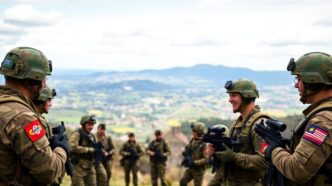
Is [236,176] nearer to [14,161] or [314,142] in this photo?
[314,142]

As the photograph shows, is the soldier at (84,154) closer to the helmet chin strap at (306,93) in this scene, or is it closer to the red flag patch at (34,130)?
the red flag patch at (34,130)

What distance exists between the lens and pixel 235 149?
576 cm

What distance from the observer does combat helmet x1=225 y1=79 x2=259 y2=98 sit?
6141 mm

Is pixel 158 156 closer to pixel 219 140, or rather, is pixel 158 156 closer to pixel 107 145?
pixel 107 145

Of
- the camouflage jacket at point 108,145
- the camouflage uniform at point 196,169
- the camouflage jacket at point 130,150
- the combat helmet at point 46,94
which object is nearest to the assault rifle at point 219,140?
the combat helmet at point 46,94

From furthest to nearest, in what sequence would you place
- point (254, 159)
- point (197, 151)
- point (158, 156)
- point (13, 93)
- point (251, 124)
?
point (158, 156)
point (197, 151)
point (251, 124)
point (254, 159)
point (13, 93)

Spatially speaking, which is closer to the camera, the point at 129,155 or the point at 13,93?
the point at 13,93

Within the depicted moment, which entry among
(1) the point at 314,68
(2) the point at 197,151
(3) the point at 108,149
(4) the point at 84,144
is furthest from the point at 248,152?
(3) the point at 108,149

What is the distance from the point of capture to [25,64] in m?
3.86

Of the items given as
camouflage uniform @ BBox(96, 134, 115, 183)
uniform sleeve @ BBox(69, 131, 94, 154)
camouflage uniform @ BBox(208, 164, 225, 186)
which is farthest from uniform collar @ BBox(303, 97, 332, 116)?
camouflage uniform @ BBox(96, 134, 115, 183)

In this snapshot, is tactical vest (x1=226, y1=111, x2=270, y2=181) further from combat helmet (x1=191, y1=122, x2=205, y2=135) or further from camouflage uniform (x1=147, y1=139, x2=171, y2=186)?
camouflage uniform (x1=147, y1=139, x2=171, y2=186)

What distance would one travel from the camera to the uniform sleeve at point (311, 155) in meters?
3.51

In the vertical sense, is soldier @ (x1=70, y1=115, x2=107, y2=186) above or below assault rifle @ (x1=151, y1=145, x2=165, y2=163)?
above

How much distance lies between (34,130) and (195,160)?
8.62 m
